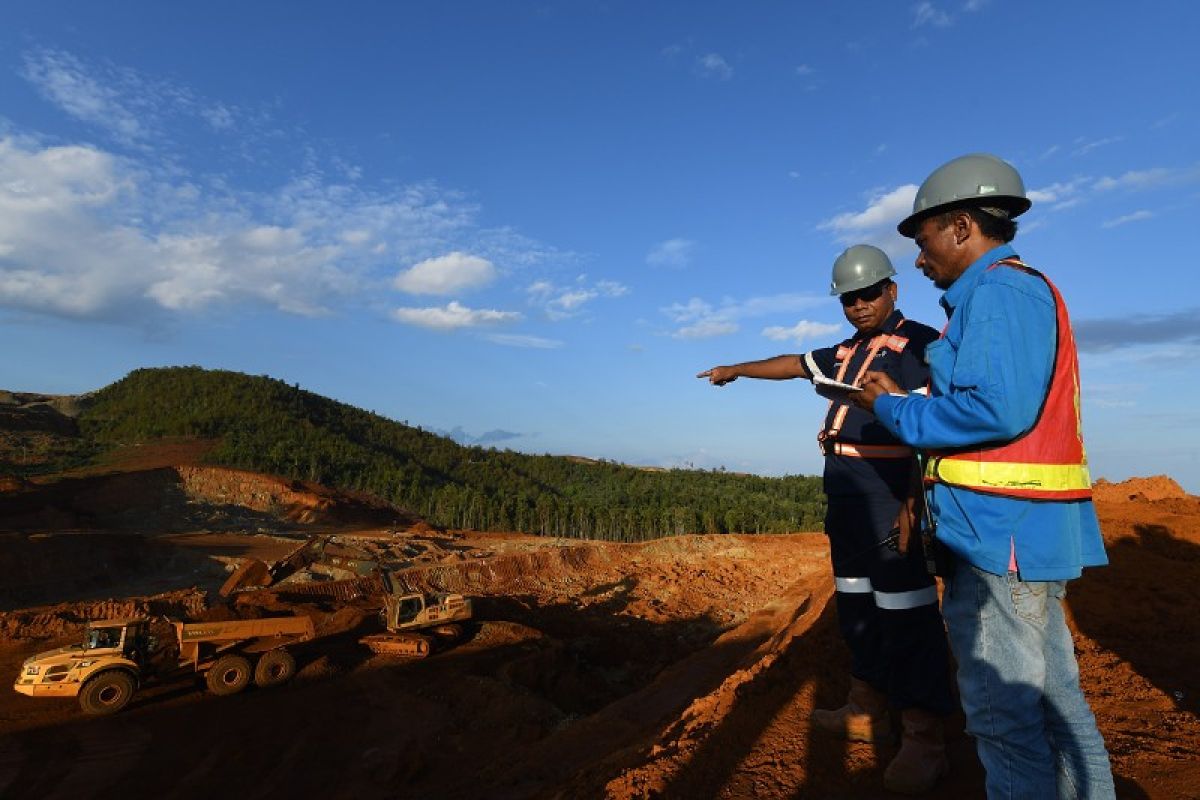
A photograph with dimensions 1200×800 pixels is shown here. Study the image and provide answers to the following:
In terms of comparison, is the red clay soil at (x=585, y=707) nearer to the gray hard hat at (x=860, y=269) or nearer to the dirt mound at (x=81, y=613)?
the dirt mound at (x=81, y=613)

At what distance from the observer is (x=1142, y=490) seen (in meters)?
13.3

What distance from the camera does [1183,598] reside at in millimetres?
6414

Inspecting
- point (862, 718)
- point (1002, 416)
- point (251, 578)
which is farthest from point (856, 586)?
point (251, 578)

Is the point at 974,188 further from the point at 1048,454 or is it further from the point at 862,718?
the point at 862,718


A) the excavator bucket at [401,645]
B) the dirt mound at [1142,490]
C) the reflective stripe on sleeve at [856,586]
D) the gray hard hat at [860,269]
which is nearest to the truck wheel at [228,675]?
the excavator bucket at [401,645]

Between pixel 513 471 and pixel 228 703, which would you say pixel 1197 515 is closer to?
pixel 228 703

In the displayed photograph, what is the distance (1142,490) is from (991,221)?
15.3m

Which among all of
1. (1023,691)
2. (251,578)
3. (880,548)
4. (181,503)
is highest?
(880,548)

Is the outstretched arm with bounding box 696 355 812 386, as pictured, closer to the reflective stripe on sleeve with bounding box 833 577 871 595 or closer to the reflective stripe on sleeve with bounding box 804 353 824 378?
the reflective stripe on sleeve with bounding box 804 353 824 378

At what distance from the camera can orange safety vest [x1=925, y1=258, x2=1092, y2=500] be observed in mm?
1847

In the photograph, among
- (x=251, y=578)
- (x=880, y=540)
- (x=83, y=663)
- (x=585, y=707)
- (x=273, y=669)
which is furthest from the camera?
(x=251, y=578)

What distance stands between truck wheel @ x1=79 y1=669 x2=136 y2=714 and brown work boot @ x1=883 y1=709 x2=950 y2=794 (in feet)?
35.0

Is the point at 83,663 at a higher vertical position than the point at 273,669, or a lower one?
higher

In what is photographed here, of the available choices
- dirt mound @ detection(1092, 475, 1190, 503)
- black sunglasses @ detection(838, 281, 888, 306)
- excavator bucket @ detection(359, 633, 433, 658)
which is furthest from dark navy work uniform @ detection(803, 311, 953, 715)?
dirt mound @ detection(1092, 475, 1190, 503)
